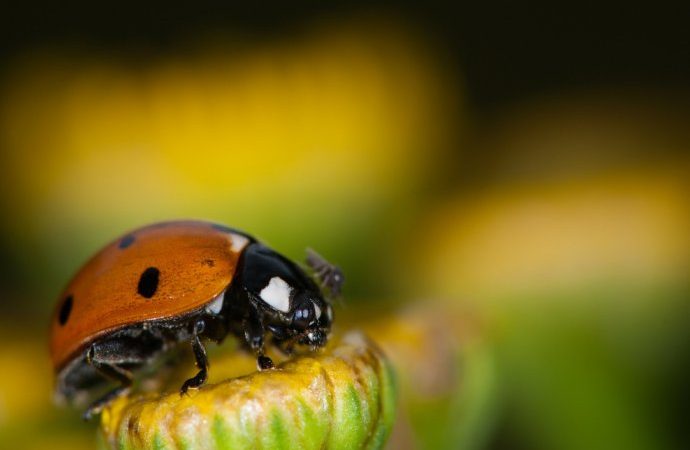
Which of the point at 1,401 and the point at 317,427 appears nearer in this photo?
the point at 317,427

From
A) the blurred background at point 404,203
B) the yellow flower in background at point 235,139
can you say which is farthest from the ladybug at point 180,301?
the yellow flower in background at point 235,139

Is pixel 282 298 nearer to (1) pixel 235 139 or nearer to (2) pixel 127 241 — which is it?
(2) pixel 127 241

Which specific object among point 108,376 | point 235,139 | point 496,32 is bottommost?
point 108,376

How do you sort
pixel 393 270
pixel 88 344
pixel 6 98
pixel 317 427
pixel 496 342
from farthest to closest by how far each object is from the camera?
pixel 6 98 → pixel 393 270 → pixel 496 342 → pixel 88 344 → pixel 317 427

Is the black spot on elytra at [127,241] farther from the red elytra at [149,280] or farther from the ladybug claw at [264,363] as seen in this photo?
the ladybug claw at [264,363]

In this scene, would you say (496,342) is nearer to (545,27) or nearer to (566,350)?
(566,350)

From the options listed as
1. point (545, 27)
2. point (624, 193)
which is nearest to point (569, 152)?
point (624, 193)

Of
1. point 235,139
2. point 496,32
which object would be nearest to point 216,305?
point 235,139
